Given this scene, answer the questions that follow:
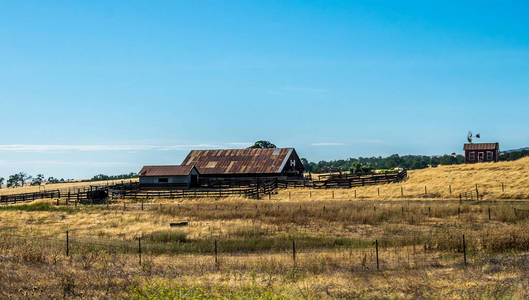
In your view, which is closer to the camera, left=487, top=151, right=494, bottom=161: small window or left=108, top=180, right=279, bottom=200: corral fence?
left=108, top=180, right=279, bottom=200: corral fence

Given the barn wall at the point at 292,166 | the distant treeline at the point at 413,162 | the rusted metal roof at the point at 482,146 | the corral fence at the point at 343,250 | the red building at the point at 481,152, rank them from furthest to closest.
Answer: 1. the distant treeline at the point at 413,162
2. the rusted metal roof at the point at 482,146
3. the red building at the point at 481,152
4. the barn wall at the point at 292,166
5. the corral fence at the point at 343,250

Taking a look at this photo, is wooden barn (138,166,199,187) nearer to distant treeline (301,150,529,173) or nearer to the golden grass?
the golden grass

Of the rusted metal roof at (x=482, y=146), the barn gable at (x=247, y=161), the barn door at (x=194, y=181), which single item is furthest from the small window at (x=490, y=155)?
the barn door at (x=194, y=181)

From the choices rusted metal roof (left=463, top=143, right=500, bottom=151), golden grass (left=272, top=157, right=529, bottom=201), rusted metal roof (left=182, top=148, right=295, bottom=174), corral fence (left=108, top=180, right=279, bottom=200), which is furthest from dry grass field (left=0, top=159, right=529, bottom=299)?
rusted metal roof (left=463, top=143, right=500, bottom=151)

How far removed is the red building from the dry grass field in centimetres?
3909

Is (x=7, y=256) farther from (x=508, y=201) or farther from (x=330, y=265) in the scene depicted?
(x=508, y=201)

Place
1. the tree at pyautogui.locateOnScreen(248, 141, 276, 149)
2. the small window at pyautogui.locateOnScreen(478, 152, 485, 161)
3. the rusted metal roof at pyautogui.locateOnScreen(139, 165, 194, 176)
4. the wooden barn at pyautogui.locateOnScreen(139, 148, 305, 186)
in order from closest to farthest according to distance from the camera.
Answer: the rusted metal roof at pyautogui.locateOnScreen(139, 165, 194, 176) < the wooden barn at pyautogui.locateOnScreen(139, 148, 305, 186) < the small window at pyautogui.locateOnScreen(478, 152, 485, 161) < the tree at pyautogui.locateOnScreen(248, 141, 276, 149)

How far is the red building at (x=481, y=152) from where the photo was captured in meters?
77.8

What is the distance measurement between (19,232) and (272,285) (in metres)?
23.3

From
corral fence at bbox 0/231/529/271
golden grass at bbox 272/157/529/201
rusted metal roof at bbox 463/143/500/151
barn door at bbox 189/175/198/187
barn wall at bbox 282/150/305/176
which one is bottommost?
corral fence at bbox 0/231/529/271

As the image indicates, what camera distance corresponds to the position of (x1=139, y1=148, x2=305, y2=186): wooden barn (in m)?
66.2

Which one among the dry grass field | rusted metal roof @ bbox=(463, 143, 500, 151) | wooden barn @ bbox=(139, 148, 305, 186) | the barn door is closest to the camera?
→ the dry grass field

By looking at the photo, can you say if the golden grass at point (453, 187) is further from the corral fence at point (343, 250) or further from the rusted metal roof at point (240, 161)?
the corral fence at point (343, 250)

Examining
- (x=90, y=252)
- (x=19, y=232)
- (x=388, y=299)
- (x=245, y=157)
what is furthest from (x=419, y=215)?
(x=245, y=157)
